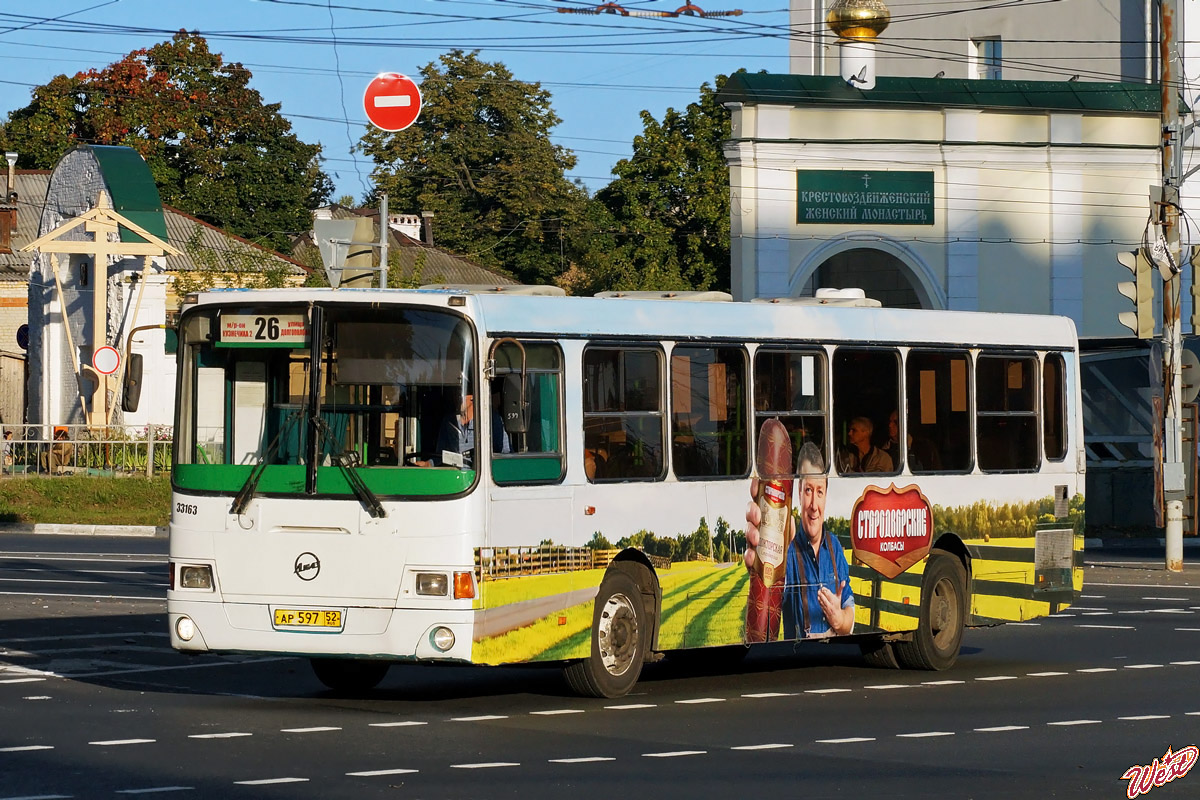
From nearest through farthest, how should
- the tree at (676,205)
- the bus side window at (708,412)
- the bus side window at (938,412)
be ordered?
1. the bus side window at (708,412)
2. the bus side window at (938,412)
3. the tree at (676,205)

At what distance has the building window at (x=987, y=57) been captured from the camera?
55125mm

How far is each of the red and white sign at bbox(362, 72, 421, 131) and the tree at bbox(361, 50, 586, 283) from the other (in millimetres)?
56486

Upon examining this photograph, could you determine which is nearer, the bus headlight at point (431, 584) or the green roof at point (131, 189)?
the bus headlight at point (431, 584)

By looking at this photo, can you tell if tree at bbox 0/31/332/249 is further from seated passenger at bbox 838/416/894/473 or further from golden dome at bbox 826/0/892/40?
seated passenger at bbox 838/416/894/473

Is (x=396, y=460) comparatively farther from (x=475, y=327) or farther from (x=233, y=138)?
(x=233, y=138)

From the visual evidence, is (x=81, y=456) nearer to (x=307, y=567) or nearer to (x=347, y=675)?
(x=347, y=675)

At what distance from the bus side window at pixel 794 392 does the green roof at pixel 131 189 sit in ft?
115

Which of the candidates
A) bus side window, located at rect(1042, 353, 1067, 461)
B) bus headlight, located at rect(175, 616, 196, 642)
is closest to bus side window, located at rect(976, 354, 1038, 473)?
bus side window, located at rect(1042, 353, 1067, 461)

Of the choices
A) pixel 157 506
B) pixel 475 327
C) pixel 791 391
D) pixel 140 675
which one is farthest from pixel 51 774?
pixel 157 506

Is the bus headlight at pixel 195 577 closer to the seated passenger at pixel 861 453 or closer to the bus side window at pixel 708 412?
the bus side window at pixel 708 412

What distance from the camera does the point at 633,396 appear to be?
42.8 feet

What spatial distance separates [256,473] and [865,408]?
4.97 metres

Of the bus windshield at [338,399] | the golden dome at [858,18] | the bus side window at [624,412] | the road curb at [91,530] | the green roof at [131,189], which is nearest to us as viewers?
the bus windshield at [338,399]

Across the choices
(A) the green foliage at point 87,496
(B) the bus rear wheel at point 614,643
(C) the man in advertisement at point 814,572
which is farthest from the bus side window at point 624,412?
(A) the green foliage at point 87,496
